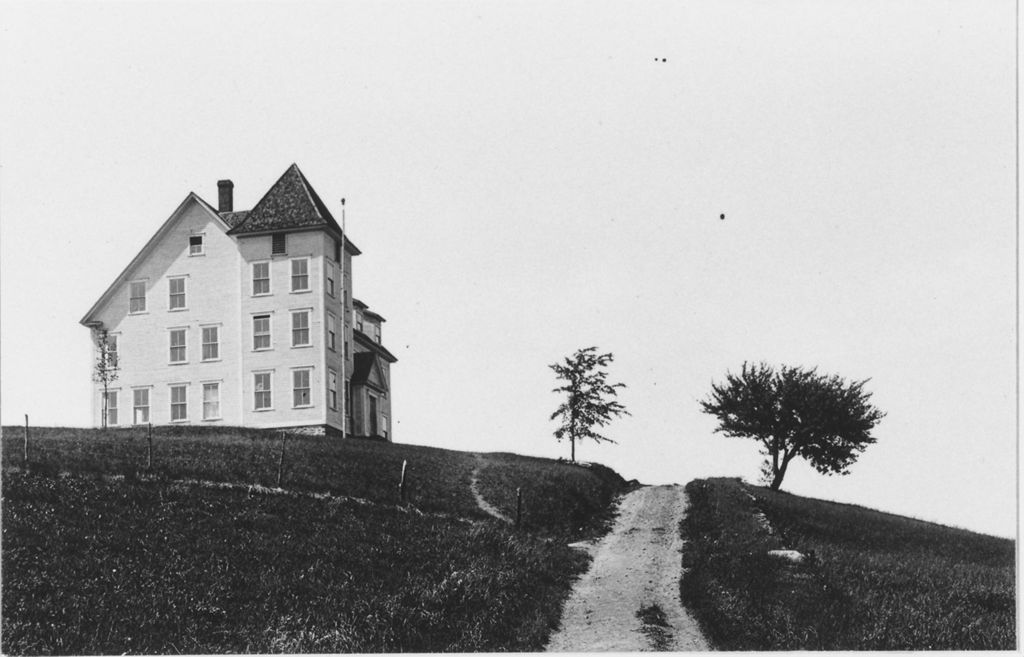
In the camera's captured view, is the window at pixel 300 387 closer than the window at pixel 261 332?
Yes

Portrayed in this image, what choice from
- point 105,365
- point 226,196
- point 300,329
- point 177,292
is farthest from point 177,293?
point 300,329

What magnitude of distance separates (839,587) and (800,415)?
3122 centimetres

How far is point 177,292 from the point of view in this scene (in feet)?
170

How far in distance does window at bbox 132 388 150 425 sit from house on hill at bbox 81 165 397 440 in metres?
0.04

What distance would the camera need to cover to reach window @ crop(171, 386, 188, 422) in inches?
1997

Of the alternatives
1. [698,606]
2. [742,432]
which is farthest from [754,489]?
[698,606]

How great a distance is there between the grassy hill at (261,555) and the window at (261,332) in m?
9.93

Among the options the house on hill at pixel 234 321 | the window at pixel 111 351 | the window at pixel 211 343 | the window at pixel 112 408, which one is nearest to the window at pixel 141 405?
the house on hill at pixel 234 321

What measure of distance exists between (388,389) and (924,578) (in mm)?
37443

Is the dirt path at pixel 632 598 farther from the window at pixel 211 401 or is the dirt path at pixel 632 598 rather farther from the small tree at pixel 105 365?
the small tree at pixel 105 365

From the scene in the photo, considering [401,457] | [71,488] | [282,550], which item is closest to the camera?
[282,550]

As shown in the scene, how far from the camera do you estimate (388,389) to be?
61.5m

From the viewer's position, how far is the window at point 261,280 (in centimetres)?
5078

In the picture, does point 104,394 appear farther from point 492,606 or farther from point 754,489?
point 492,606
